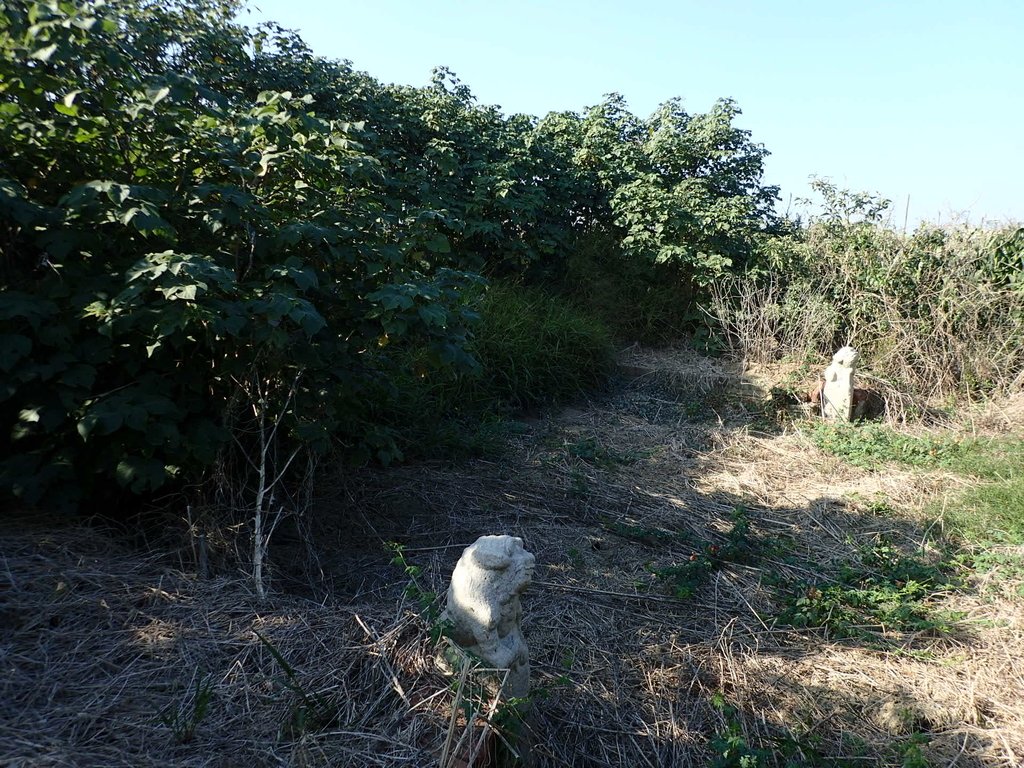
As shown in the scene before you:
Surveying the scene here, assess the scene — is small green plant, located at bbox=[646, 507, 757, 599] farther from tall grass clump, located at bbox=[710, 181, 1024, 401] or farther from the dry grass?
tall grass clump, located at bbox=[710, 181, 1024, 401]

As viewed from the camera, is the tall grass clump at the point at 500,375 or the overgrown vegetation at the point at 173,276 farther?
the tall grass clump at the point at 500,375

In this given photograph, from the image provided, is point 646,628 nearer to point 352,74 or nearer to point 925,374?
point 925,374

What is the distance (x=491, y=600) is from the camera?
242 centimetres

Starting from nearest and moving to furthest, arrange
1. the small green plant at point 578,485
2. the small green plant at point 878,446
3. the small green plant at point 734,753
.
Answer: the small green plant at point 734,753
the small green plant at point 578,485
the small green plant at point 878,446

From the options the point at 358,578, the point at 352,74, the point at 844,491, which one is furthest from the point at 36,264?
the point at 352,74

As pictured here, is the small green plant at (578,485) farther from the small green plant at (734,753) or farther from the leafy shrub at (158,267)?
the small green plant at (734,753)

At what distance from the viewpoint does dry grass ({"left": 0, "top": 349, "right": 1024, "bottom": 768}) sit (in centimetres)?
230

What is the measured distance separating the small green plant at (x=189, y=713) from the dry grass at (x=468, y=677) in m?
0.03

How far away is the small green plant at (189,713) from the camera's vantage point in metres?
2.22

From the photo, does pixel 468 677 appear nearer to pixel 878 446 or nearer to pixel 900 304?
pixel 878 446

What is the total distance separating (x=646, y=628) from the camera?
10.9 feet

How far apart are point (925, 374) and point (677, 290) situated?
2.80 metres

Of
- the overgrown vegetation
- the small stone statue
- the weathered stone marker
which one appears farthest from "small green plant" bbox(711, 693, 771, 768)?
the weathered stone marker

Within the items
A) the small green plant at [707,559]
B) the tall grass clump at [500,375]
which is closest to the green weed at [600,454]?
the tall grass clump at [500,375]
